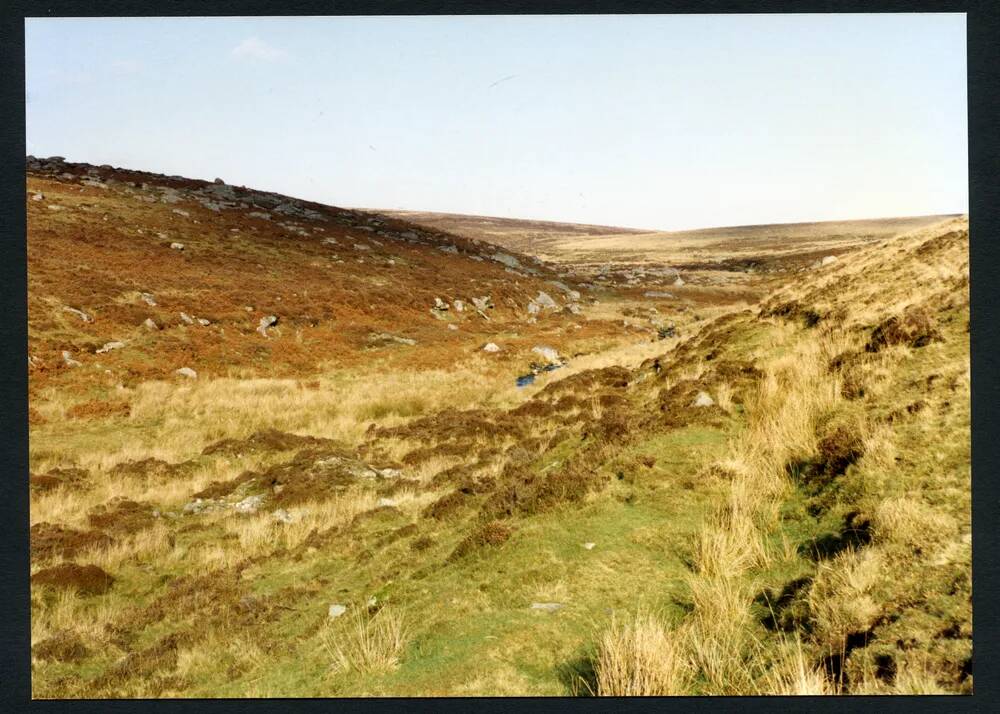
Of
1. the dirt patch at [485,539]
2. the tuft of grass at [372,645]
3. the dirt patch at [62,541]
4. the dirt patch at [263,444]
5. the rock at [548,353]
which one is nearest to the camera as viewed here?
the tuft of grass at [372,645]

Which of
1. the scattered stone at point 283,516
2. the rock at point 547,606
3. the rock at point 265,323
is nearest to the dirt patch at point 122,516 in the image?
the scattered stone at point 283,516

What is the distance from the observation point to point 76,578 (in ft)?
28.6

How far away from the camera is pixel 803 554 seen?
5320 millimetres

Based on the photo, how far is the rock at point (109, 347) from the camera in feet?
73.9

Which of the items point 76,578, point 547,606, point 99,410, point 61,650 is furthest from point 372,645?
point 99,410

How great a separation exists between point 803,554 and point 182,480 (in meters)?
13.6

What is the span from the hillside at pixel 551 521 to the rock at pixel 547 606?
0.06 ft

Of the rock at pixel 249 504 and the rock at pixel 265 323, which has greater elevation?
the rock at pixel 265 323

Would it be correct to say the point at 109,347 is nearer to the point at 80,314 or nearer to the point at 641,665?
the point at 80,314

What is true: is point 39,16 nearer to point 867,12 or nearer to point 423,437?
point 867,12

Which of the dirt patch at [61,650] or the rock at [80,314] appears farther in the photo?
the rock at [80,314]

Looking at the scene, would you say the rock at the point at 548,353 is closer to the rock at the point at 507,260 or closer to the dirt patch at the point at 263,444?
the dirt patch at the point at 263,444

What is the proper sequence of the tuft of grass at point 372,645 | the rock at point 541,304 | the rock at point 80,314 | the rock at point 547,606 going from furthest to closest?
the rock at point 541,304 → the rock at point 80,314 → the rock at point 547,606 → the tuft of grass at point 372,645

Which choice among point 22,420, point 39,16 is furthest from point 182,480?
point 39,16
